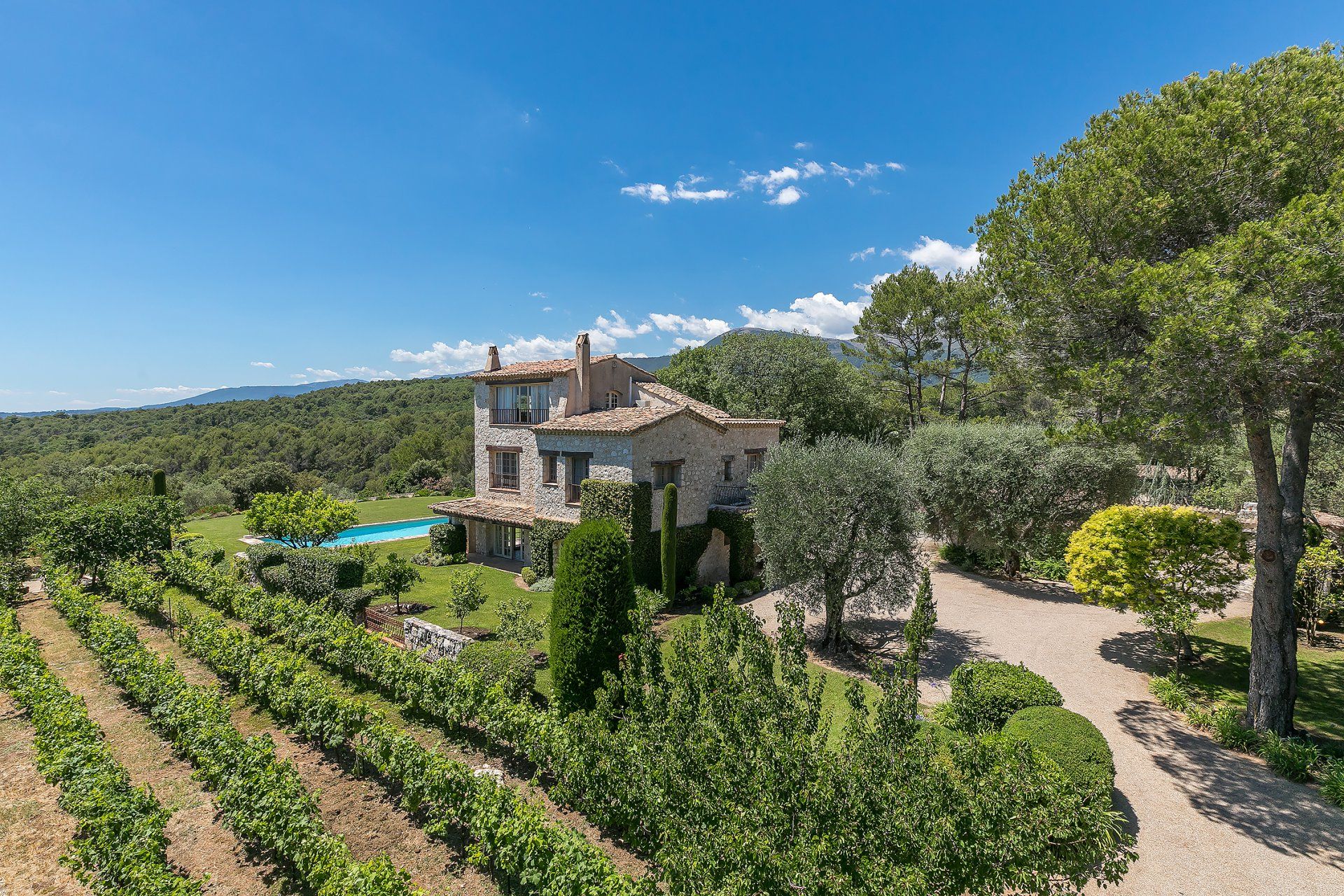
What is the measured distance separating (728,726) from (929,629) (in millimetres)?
7638

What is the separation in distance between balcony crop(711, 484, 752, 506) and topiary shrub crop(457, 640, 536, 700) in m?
13.1

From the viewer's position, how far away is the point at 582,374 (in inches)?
963

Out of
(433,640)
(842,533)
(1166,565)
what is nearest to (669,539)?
(842,533)

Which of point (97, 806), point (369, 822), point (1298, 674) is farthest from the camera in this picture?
point (1298, 674)

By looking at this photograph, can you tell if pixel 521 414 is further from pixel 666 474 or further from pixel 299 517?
pixel 299 517

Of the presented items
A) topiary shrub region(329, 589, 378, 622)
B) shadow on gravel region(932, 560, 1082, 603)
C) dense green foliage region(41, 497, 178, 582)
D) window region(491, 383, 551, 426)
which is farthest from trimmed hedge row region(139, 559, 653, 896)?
shadow on gravel region(932, 560, 1082, 603)

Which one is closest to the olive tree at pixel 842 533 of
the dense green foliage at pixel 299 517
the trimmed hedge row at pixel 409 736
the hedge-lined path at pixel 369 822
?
the trimmed hedge row at pixel 409 736

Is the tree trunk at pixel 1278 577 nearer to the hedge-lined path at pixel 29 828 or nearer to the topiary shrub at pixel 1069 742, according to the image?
the topiary shrub at pixel 1069 742

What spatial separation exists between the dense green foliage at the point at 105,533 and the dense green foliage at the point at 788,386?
89.3 ft

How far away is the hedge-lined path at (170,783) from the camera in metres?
7.57

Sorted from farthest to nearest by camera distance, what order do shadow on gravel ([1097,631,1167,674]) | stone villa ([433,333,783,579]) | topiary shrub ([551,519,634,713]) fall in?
stone villa ([433,333,783,579])
shadow on gravel ([1097,631,1167,674])
topiary shrub ([551,519,634,713])

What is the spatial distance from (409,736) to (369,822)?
1243 mm

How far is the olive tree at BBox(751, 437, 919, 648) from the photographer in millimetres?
15500

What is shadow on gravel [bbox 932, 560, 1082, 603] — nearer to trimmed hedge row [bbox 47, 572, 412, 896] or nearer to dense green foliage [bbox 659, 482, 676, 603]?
dense green foliage [bbox 659, 482, 676, 603]
